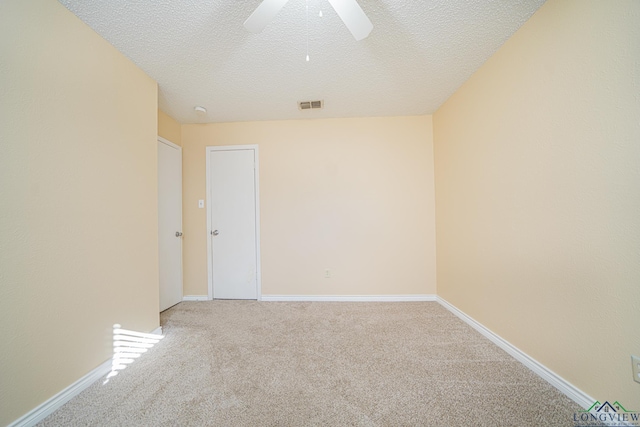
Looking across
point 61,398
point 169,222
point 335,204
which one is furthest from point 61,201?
point 335,204

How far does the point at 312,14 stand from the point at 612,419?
2760 millimetres

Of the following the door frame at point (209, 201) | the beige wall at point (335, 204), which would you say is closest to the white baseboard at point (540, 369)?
the beige wall at point (335, 204)

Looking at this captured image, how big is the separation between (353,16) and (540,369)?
2.45m

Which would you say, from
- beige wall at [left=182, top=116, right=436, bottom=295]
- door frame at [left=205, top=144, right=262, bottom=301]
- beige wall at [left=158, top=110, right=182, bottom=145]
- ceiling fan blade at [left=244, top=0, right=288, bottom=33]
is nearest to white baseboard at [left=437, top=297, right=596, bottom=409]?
beige wall at [left=182, top=116, right=436, bottom=295]

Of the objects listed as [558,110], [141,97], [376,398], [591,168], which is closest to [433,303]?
[376,398]

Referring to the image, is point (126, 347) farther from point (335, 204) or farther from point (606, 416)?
point (606, 416)

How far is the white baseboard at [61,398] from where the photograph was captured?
1.11 m

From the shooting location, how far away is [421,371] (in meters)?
1.49

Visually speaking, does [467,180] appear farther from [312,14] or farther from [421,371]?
[312,14]

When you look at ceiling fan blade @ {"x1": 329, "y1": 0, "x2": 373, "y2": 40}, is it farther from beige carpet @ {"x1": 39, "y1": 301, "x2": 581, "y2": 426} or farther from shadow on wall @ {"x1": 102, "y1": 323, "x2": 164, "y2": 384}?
shadow on wall @ {"x1": 102, "y1": 323, "x2": 164, "y2": 384}

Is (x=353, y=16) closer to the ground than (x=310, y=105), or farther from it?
closer to the ground

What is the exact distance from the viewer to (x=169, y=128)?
107 inches

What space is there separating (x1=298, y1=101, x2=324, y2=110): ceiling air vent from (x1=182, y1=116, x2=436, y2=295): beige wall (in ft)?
1.09

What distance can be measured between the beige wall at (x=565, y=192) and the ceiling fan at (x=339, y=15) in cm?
118
